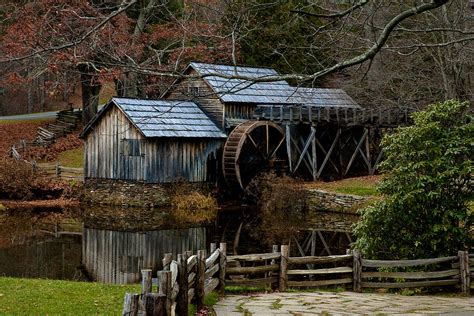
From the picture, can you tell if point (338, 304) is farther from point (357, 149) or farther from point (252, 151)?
point (357, 149)

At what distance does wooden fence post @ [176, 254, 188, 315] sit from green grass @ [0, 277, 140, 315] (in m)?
2.04

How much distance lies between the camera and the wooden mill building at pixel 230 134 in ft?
109

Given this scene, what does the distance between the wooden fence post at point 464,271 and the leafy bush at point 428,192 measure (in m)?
0.67

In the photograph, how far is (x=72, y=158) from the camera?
136ft

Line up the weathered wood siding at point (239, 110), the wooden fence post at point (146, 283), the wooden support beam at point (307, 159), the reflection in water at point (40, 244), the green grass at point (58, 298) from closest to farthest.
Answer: the wooden fence post at point (146, 283)
the green grass at point (58, 298)
the reflection in water at point (40, 244)
the weathered wood siding at point (239, 110)
the wooden support beam at point (307, 159)

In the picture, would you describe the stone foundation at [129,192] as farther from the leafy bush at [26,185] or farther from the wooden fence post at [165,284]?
the wooden fence post at [165,284]

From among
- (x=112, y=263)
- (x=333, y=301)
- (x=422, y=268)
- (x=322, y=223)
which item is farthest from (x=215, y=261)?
(x=322, y=223)

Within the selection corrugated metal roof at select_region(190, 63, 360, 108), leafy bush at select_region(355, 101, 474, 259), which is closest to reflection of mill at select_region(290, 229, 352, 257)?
leafy bush at select_region(355, 101, 474, 259)

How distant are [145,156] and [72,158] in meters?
9.65

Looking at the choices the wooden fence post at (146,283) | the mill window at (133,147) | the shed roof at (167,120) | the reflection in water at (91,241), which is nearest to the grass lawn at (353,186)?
the shed roof at (167,120)

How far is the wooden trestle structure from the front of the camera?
34.8m

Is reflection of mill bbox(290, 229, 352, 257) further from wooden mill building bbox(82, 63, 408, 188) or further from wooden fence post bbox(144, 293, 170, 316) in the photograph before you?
wooden fence post bbox(144, 293, 170, 316)

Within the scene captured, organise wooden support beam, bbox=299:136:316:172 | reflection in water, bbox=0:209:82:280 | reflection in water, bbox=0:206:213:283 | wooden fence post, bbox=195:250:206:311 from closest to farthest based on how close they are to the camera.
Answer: wooden fence post, bbox=195:250:206:311, reflection in water, bbox=0:209:82:280, reflection in water, bbox=0:206:213:283, wooden support beam, bbox=299:136:316:172

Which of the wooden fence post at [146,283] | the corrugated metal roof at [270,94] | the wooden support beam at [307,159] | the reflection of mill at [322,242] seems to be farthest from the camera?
the wooden support beam at [307,159]
